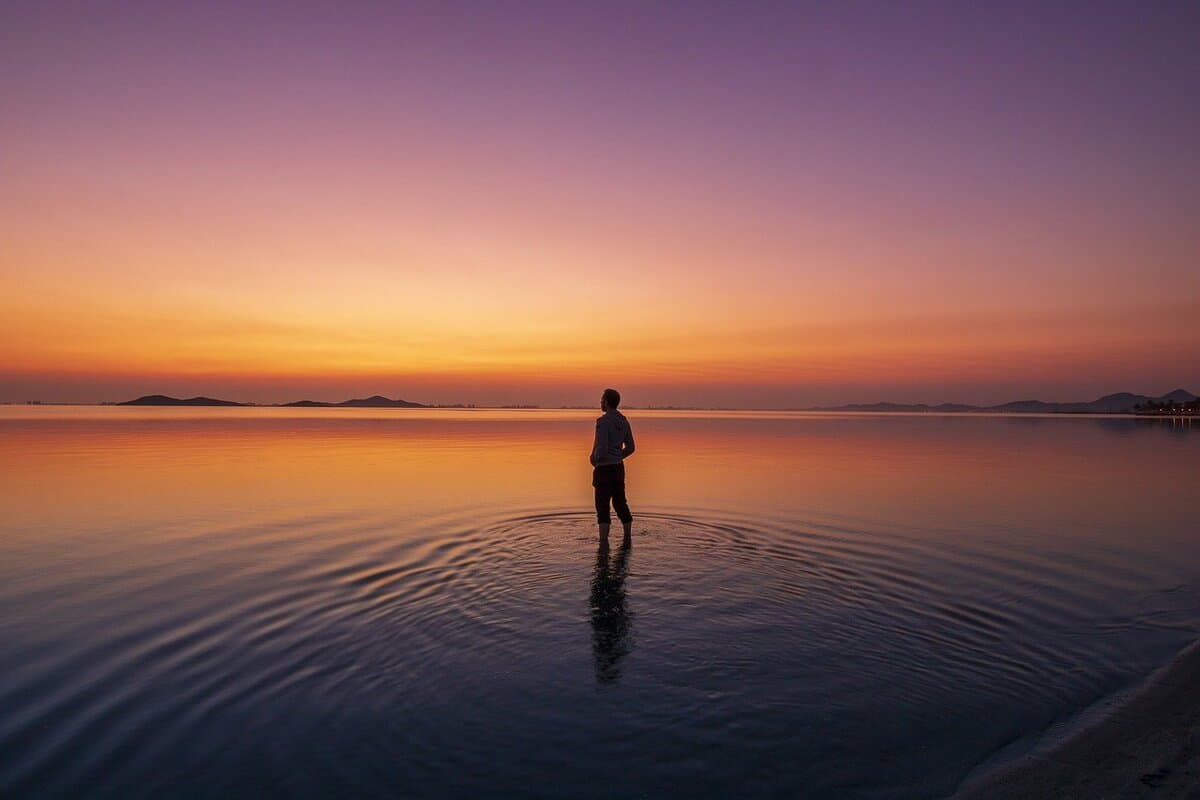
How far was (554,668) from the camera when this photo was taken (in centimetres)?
745

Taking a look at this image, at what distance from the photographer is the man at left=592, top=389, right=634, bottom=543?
14164mm

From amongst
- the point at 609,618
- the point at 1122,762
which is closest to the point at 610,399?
the point at 609,618

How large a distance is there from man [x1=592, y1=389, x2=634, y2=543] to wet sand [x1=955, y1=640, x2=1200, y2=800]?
9070 millimetres

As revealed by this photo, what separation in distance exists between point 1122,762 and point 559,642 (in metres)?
5.53

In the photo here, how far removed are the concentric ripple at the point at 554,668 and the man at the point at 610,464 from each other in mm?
1229

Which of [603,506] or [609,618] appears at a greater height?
[603,506]

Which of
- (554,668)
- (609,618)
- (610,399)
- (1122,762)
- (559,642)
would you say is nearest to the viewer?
(1122,762)

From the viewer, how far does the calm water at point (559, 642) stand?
18.2 ft

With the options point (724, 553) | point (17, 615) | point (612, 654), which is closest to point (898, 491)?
point (724, 553)

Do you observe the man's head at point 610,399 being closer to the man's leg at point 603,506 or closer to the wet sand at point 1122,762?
the man's leg at point 603,506

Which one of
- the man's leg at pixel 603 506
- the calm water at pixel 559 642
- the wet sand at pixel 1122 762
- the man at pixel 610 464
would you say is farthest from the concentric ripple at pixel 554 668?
the man at pixel 610 464

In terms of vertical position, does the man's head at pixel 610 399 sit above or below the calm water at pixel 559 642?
above

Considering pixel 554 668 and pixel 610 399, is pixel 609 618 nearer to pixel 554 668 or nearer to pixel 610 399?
pixel 554 668

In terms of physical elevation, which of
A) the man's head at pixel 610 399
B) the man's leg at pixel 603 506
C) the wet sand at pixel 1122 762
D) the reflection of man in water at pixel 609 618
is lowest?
the wet sand at pixel 1122 762
